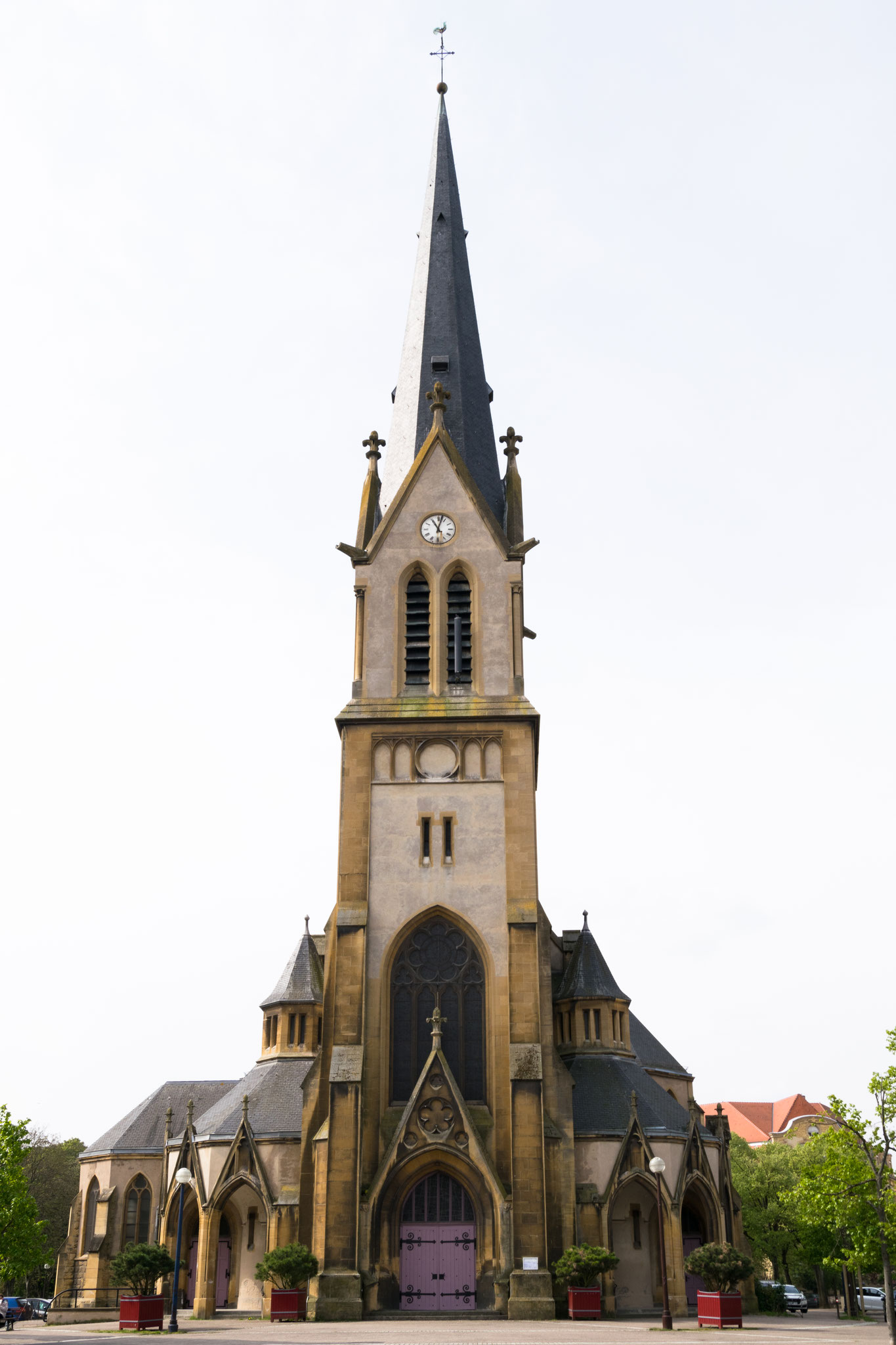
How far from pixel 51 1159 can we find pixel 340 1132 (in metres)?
→ 51.8

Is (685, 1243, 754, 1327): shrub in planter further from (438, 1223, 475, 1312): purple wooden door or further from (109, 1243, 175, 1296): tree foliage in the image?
(109, 1243, 175, 1296): tree foliage

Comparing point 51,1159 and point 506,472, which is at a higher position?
point 506,472

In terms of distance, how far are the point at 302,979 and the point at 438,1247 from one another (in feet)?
45.2

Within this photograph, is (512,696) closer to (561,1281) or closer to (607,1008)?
(607,1008)

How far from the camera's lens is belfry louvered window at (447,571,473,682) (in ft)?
132

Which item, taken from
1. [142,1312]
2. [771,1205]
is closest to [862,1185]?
[142,1312]

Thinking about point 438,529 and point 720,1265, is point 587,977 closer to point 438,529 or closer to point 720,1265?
point 720,1265

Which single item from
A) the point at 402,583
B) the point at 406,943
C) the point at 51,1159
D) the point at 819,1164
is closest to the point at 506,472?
→ the point at 402,583

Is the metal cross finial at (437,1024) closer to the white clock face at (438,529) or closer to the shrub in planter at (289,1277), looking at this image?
the shrub in planter at (289,1277)

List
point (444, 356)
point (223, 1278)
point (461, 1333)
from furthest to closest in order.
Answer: point (444, 356)
point (223, 1278)
point (461, 1333)

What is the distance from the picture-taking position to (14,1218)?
37.5 meters

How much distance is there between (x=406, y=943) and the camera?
120 feet

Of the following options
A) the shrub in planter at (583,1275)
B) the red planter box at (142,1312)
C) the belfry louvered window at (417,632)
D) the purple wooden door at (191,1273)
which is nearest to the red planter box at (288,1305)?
the red planter box at (142,1312)

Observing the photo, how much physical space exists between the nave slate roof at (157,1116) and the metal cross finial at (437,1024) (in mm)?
19015
